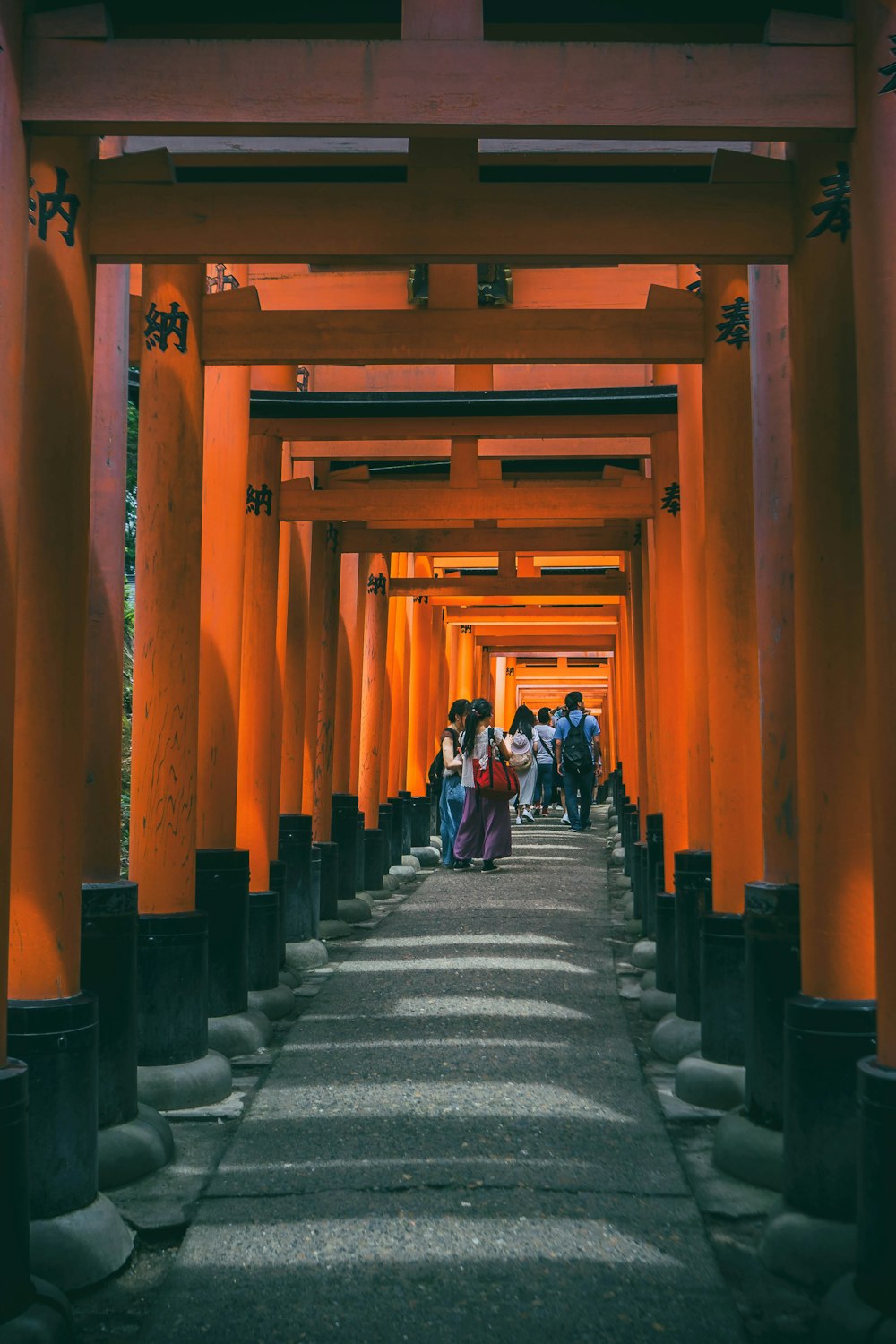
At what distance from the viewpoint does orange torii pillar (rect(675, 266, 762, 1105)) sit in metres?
5.32

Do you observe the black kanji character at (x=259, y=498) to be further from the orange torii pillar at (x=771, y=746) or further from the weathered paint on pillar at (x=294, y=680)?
the orange torii pillar at (x=771, y=746)

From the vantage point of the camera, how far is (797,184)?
3.90m

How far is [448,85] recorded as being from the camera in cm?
334

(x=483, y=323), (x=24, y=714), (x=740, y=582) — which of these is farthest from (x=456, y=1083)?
(x=483, y=323)

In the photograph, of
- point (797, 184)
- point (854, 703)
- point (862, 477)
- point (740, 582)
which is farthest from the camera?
point (740, 582)

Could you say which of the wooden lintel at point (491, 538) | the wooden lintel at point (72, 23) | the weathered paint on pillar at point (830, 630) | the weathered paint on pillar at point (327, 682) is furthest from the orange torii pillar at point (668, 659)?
the wooden lintel at point (72, 23)

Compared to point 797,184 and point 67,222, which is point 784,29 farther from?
point 67,222

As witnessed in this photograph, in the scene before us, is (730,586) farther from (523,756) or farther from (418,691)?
(523,756)

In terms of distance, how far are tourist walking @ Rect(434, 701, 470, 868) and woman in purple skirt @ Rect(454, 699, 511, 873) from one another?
30cm

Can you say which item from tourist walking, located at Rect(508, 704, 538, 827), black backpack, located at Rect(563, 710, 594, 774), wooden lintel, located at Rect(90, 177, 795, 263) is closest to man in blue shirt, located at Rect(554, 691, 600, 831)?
black backpack, located at Rect(563, 710, 594, 774)

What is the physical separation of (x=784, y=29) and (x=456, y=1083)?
12.9 ft

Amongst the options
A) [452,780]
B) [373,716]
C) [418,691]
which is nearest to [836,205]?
[373,716]

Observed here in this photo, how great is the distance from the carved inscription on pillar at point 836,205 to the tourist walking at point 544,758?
63.1 ft

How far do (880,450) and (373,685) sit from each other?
11.0m
